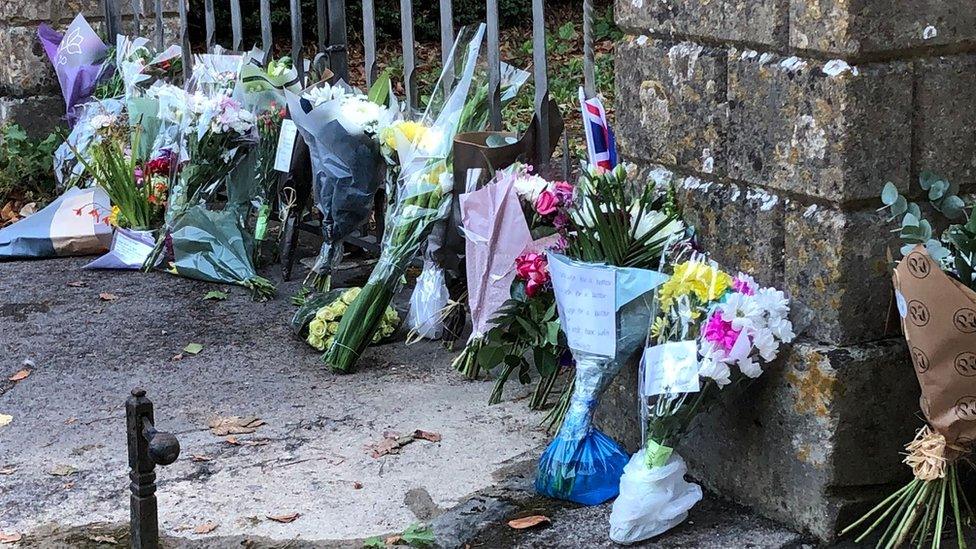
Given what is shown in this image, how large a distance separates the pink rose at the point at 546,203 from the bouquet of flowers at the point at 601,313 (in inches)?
19.0

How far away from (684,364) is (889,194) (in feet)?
1.89

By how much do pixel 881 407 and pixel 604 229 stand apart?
80 centimetres

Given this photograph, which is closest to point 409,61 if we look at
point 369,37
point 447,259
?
point 369,37

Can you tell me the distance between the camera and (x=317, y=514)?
307 centimetres

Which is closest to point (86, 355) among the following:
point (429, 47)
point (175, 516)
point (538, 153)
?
point (175, 516)

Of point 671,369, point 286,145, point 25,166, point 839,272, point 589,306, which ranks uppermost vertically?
point 286,145

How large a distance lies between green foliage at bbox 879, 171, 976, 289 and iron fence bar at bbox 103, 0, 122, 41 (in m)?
5.12

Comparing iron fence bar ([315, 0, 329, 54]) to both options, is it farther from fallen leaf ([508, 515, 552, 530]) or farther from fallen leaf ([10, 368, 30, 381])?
fallen leaf ([508, 515, 552, 530])

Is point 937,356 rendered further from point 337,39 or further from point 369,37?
point 337,39

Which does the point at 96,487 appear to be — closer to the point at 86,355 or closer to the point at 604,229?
the point at 86,355

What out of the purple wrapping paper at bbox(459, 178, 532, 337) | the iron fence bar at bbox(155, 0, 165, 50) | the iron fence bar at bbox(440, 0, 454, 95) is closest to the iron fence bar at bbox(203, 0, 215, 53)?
the iron fence bar at bbox(155, 0, 165, 50)

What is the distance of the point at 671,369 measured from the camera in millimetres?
2775

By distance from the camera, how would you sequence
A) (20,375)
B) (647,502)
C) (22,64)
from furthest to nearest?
(22,64) → (20,375) → (647,502)

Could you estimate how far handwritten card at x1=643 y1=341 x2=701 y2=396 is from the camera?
108 inches
